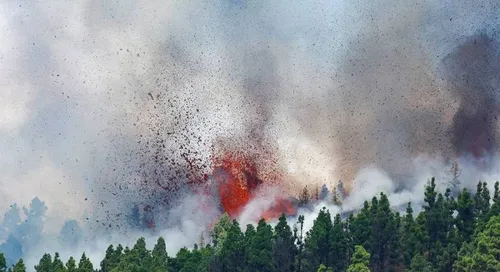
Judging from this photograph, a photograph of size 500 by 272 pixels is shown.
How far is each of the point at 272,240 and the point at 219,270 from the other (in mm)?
9237

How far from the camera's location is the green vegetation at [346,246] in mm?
139125

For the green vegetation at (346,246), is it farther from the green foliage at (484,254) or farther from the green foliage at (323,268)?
the green foliage at (484,254)

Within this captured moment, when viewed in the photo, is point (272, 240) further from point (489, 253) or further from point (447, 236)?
point (489, 253)

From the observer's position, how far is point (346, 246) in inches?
5655

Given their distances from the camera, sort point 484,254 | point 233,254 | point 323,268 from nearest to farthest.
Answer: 1. point 484,254
2. point 323,268
3. point 233,254

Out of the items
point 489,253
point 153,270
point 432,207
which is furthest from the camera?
point 432,207

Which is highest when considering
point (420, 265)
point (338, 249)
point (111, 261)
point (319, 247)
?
point (111, 261)

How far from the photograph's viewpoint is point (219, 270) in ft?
482

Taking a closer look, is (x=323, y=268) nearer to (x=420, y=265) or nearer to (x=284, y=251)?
(x=420, y=265)

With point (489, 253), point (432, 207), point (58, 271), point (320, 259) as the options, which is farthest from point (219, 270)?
point (489, 253)

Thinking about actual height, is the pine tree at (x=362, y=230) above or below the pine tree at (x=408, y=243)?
above

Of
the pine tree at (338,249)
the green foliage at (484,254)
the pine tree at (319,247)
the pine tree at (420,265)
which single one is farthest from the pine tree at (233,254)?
the green foliage at (484,254)

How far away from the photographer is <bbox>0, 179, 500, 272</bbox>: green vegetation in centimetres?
13912

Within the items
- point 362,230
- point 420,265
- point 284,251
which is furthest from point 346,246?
point 420,265
